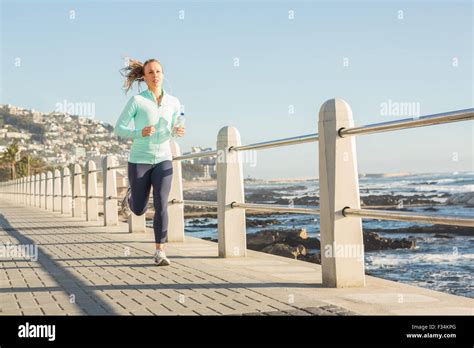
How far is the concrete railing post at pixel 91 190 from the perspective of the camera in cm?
1436

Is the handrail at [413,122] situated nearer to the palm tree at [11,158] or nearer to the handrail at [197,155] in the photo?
the handrail at [197,155]

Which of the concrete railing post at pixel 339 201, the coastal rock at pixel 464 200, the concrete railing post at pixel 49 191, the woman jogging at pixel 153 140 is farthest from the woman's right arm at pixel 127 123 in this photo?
the coastal rock at pixel 464 200

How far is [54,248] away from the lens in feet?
27.4

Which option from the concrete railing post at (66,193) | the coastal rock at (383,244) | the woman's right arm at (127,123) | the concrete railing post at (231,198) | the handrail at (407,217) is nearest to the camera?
the handrail at (407,217)

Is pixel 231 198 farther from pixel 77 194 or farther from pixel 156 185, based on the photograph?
pixel 77 194

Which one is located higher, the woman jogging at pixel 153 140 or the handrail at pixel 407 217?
the woman jogging at pixel 153 140

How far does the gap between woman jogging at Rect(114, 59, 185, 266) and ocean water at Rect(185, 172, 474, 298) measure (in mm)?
1143

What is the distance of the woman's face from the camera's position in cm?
641

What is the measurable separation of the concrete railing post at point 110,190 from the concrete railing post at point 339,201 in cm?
824

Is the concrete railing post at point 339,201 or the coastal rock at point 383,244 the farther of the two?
the coastal rock at point 383,244
